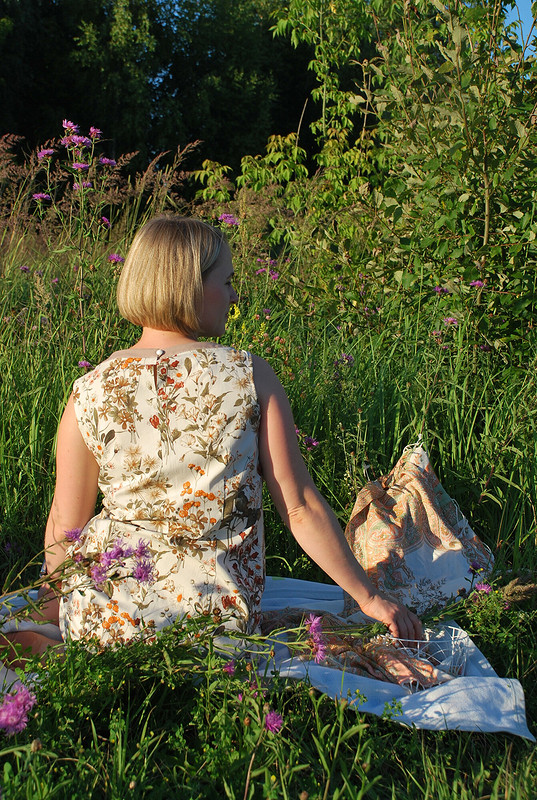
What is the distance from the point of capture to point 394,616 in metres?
1.90

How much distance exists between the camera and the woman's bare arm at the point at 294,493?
6.01ft

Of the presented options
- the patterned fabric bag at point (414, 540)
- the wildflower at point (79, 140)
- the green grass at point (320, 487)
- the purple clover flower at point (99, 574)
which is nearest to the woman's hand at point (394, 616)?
the green grass at point (320, 487)

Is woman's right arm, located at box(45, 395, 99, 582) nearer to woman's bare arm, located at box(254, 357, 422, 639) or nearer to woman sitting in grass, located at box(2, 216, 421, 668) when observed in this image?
woman sitting in grass, located at box(2, 216, 421, 668)

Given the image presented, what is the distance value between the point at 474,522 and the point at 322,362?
1.05 metres

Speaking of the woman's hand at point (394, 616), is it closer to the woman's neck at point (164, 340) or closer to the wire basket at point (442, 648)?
the wire basket at point (442, 648)

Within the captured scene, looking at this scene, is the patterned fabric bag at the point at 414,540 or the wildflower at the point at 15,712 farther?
the patterned fabric bag at the point at 414,540

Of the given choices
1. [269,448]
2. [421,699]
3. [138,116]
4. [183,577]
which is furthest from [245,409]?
[138,116]

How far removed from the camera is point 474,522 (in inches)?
118

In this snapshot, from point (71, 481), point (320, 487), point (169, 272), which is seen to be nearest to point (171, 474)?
point (71, 481)

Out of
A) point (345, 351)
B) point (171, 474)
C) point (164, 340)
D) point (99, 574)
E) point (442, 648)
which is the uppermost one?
point (164, 340)

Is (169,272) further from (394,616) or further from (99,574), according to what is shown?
(394,616)

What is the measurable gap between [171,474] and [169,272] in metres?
0.51

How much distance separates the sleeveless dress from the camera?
5.84ft

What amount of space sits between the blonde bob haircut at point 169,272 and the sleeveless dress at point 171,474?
0.10 metres
